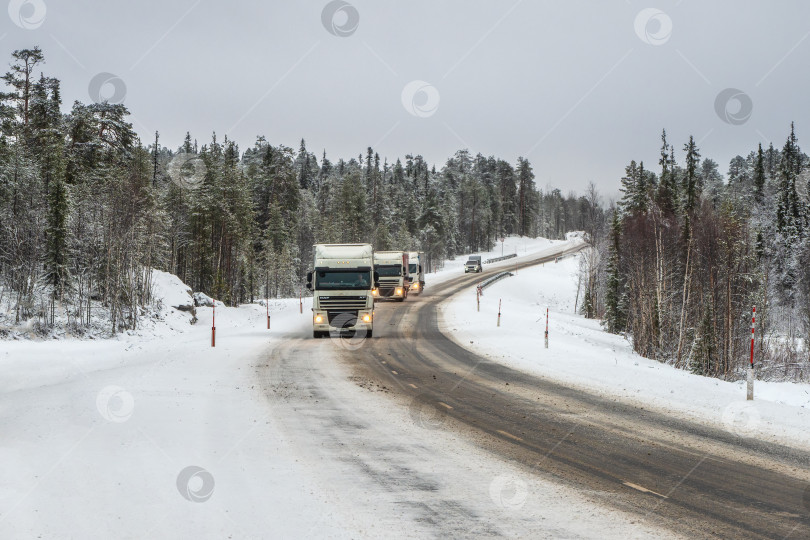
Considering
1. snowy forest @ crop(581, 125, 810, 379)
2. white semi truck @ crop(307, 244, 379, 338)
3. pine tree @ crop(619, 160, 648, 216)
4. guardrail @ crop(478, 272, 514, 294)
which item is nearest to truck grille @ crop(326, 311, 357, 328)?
white semi truck @ crop(307, 244, 379, 338)

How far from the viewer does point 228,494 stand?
6344 millimetres

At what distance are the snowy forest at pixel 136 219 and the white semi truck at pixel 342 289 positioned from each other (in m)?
15.2

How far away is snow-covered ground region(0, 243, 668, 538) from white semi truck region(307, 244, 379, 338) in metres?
9.42

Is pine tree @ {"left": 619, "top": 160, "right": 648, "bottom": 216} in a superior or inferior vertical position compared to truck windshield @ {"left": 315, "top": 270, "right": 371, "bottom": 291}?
superior

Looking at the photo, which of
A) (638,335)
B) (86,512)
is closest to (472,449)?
(86,512)

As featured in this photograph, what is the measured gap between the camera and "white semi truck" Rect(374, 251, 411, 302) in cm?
4016

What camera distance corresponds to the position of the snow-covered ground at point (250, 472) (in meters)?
5.57

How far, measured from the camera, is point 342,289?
22.0 metres

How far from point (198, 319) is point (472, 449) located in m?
31.8

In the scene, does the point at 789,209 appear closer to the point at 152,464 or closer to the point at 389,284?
the point at 389,284

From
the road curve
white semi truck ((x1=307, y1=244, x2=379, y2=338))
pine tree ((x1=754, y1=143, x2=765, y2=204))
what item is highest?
pine tree ((x1=754, y1=143, x2=765, y2=204))

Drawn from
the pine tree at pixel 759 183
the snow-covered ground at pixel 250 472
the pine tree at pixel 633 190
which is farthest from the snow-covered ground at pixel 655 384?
the pine tree at pixel 759 183

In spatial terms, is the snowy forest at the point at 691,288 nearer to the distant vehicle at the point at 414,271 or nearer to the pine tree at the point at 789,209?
the pine tree at the point at 789,209

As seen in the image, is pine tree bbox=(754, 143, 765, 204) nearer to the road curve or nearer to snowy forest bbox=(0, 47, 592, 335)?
snowy forest bbox=(0, 47, 592, 335)
